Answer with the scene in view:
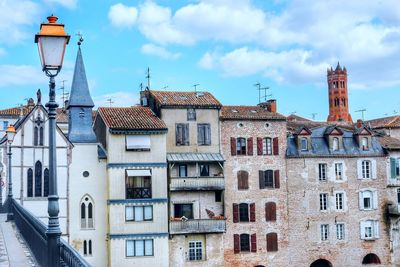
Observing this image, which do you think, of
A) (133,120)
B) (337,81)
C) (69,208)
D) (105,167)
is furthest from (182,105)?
(337,81)

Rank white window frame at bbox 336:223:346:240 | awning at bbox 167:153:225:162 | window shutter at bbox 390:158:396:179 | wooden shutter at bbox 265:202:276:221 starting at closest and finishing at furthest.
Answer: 1. awning at bbox 167:153:225:162
2. wooden shutter at bbox 265:202:276:221
3. white window frame at bbox 336:223:346:240
4. window shutter at bbox 390:158:396:179

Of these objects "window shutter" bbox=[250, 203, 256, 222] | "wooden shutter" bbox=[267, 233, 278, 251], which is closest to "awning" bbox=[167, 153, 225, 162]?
"window shutter" bbox=[250, 203, 256, 222]

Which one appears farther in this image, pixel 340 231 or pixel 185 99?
pixel 340 231

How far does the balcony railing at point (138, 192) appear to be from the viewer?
52487 mm

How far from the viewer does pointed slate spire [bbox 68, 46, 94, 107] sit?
5516 cm

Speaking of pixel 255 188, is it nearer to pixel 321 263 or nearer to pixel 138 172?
pixel 321 263

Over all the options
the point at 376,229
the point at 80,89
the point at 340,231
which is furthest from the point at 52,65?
the point at 376,229

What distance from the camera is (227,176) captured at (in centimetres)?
5628

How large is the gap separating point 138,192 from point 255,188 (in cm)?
1101

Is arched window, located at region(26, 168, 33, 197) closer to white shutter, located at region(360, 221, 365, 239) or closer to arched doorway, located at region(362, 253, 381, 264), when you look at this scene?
white shutter, located at region(360, 221, 365, 239)

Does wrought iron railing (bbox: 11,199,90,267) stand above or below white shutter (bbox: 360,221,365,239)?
above

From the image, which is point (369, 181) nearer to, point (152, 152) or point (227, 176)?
point (227, 176)

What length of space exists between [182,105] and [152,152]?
5.25 meters

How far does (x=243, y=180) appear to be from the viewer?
2237 inches
